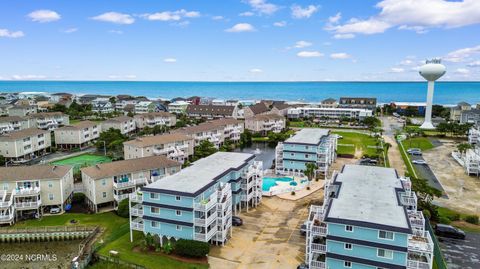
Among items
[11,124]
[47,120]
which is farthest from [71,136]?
[47,120]

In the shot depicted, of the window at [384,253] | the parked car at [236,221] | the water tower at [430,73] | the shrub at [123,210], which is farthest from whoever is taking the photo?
the water tower at [430,73]

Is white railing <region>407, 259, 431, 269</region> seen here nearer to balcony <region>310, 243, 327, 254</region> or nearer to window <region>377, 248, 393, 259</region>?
window <region>377, 248, 393, 259</region>

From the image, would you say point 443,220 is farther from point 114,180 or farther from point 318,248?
point 114,180

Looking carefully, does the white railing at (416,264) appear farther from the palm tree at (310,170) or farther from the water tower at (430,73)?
the water tower at (430,73)

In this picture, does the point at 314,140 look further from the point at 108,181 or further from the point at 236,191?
the point at 108,181

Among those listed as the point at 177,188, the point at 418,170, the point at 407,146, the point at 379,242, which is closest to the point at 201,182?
the point at 177,188

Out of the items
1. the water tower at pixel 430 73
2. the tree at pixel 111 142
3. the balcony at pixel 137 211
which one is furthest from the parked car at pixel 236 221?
the water tower at pixel 430 73
